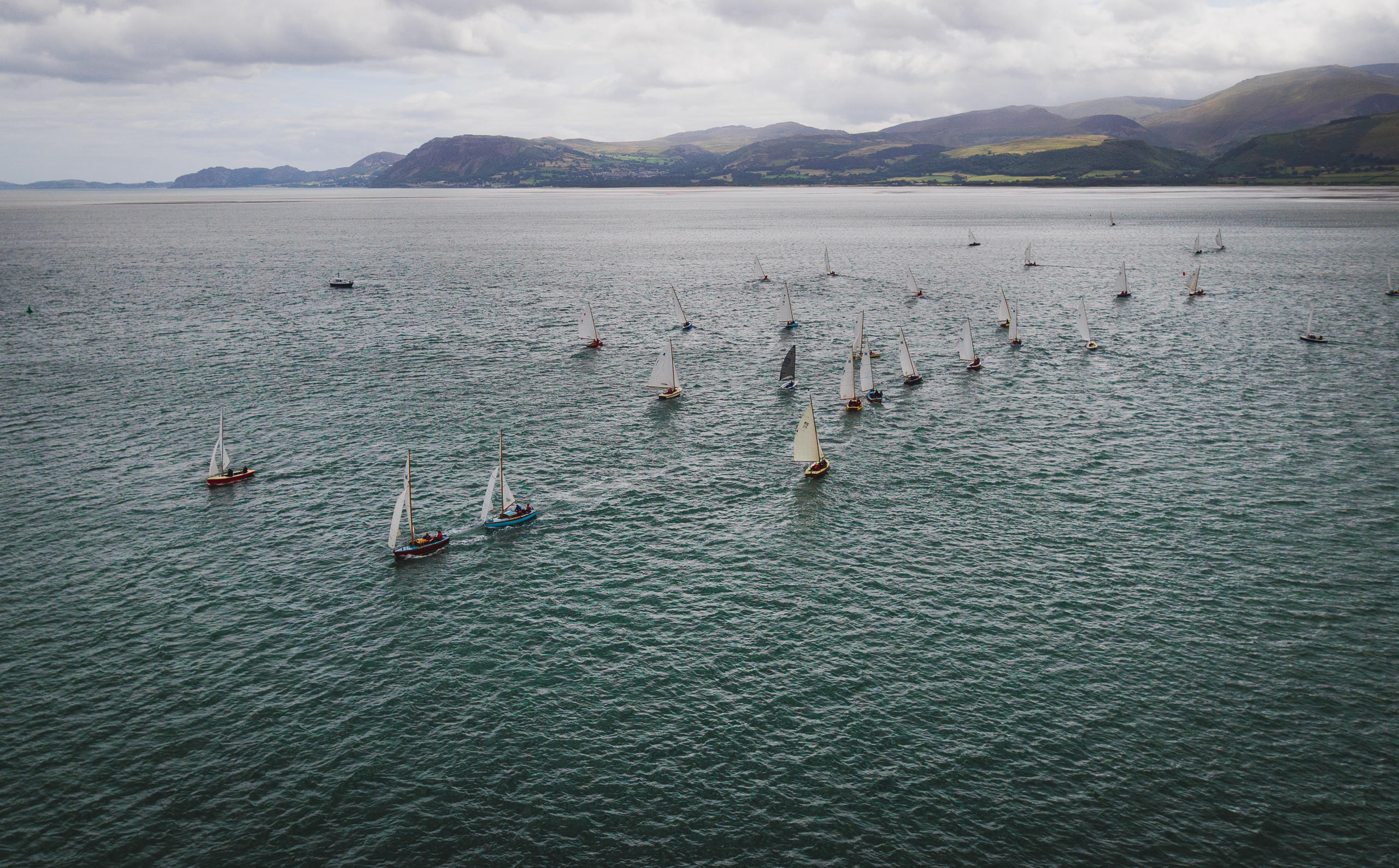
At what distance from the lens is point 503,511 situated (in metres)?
71.3

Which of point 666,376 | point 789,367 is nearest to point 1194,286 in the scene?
point 789,367

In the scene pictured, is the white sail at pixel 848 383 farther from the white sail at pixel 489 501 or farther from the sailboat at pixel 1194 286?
the sailboat at pixel 1194 286

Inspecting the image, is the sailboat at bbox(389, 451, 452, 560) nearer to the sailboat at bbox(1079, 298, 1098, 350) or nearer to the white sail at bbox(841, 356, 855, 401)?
the white sail at bbox(841, 356, 855, 401)

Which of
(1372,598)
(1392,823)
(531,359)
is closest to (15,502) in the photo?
(531,359)

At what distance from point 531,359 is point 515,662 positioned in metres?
83.7

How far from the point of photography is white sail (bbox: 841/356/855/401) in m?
98.4

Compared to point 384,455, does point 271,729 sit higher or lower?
lower

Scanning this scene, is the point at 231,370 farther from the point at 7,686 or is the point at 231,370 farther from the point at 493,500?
the point at 7,686

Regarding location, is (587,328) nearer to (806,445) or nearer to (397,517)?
(806,445)

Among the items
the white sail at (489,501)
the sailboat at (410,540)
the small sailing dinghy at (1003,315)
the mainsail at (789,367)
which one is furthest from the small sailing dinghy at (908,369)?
the sailboat at (410,540)

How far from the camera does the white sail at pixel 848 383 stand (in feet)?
323

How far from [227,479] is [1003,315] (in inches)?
5412

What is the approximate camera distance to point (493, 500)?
72.8 meters

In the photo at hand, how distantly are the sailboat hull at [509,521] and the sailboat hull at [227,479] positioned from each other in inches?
1141
